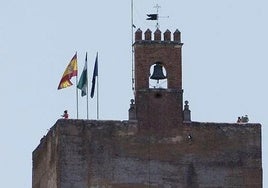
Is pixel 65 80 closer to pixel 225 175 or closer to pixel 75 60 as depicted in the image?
pixel 75 60

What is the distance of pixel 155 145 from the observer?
83688 millimetres

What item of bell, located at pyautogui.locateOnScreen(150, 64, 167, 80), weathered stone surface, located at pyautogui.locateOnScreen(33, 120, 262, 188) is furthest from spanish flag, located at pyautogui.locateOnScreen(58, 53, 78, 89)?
bell, located at pyautogui.locateOnScreen(150, 64, 167, 80)

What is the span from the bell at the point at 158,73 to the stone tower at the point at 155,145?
4cm

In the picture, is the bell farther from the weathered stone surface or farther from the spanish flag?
the spanish flag

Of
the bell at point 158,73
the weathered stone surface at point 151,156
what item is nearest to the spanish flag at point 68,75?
the weathered stone surface at point 151,156

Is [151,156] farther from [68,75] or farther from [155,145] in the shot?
[68,75]

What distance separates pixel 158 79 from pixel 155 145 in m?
2.94

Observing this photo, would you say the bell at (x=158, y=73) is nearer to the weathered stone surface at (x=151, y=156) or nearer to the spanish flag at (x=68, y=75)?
the weathered stone surface at (x=151, y=156)

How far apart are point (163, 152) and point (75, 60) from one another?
5.85m

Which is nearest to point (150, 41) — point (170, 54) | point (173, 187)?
point (170, 54)

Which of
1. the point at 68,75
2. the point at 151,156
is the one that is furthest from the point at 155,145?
the point at 68,75

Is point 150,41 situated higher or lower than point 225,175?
higher

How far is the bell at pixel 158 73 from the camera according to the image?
84.4 meters

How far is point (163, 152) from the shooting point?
3295 inches
